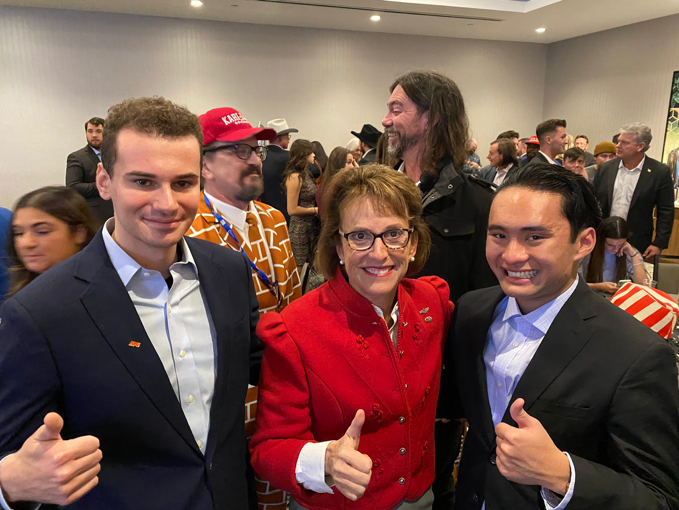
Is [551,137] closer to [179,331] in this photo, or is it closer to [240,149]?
[240,149]

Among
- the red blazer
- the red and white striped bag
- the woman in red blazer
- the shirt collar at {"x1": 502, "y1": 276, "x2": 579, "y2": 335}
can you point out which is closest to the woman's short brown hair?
the woman in red blazer

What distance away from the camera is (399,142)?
2273 millimetres

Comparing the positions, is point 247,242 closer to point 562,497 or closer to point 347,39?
point 562,497

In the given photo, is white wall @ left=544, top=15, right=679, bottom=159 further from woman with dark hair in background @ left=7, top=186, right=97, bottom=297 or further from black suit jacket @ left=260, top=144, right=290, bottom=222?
woman with dark hair in background @ left=7, top=186, right=97, bottom=297

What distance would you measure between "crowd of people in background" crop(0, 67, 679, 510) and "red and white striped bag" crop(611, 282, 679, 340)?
3.40ft

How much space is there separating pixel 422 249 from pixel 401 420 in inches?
22.0

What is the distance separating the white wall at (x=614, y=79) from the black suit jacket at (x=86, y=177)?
8.88 m

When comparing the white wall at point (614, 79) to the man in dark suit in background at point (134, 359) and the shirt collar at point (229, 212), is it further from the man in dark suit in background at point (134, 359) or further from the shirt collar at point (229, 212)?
the man in dark suit in background at point (134, 359)

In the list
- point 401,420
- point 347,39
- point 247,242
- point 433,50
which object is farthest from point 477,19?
point 401,420

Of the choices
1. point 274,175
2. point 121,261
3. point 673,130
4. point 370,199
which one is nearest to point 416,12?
point 274,175

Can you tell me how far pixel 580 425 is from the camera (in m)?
1.22

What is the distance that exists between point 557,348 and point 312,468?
0.73 meters

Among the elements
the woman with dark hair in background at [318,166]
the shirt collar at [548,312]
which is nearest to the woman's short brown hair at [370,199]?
the shirt collar at [548,312]

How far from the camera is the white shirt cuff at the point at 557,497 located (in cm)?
112
